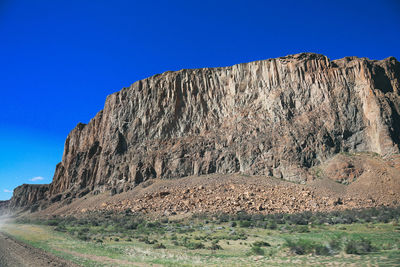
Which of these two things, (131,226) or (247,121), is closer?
(131,226)

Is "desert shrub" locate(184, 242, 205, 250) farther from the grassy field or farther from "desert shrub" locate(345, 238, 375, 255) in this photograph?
"desert shrub" locate(345, 238, 375, 255)

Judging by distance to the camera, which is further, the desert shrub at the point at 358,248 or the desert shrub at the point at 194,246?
the desert shrub at the point at 194,246

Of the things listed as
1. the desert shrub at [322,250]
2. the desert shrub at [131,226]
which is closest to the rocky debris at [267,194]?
the desert shrub at [131,226]

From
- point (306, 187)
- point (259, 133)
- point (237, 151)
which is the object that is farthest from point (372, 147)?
point (237, 151)

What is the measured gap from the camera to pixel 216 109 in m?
56.9

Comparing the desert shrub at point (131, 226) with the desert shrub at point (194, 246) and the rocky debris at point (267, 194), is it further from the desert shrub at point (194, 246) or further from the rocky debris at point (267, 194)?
the desert shrub at point (194, 246)

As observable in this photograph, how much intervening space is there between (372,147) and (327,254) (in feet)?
116

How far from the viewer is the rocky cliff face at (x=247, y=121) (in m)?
44.3

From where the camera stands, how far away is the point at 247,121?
51.6 m

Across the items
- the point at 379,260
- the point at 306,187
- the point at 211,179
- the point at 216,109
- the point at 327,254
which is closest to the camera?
the point at 379,260

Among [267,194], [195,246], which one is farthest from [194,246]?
[267,194]

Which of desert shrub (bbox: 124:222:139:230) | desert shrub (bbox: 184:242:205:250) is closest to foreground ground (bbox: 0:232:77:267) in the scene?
desert shrub (bbox: 184:242:205:250)

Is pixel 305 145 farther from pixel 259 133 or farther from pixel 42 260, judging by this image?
pixel 42 260

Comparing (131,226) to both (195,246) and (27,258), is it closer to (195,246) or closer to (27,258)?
(195,246)
